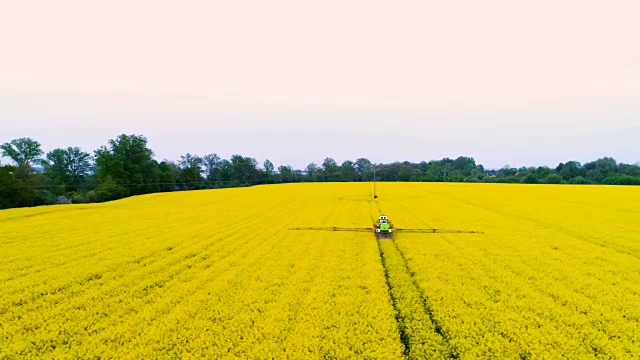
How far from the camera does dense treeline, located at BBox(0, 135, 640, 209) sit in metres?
55.9

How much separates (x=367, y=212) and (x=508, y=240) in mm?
12712

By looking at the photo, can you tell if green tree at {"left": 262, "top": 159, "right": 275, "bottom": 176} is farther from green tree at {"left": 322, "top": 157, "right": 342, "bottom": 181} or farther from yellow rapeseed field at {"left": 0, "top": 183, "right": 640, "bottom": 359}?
yellow rapeseed field at {"left": 0, "top": 183, "right": 640, "bottom": 359}

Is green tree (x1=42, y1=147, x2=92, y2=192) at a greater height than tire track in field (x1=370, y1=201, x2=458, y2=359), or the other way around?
green tree (x1=42, y1=147, x2=92, y2=192)

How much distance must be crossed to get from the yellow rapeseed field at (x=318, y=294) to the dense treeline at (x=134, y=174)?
1299 inches

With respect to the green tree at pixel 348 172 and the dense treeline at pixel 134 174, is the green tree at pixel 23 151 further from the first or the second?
the green tree at pixel 348 172

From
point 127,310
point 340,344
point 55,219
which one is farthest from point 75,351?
point 55,219

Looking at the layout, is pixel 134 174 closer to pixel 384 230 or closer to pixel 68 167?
pixel 68 167

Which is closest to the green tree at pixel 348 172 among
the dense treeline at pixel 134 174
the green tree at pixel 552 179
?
the dense treeline at pixel 134 174

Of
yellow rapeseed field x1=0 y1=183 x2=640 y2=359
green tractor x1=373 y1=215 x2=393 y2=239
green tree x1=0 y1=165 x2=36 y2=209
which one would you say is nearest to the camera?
yellow rapeseed field x1=0 y1=183 x2=640 y2=359

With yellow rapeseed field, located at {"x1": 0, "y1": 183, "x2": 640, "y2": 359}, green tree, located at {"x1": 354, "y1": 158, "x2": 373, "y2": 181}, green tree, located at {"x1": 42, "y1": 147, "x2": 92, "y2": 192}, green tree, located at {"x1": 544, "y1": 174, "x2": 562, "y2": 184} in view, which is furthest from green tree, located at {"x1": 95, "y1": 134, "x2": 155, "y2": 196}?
green tree, located at {"x1": 544, "y1": 174, "x2": 562, "y2": 184}

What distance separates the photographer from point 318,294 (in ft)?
29.8

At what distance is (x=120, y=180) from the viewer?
215ft

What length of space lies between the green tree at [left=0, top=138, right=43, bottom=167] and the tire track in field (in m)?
90.3

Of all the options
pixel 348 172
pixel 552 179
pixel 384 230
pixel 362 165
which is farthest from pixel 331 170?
pixel 384 230
